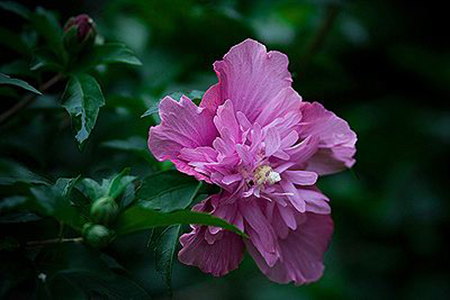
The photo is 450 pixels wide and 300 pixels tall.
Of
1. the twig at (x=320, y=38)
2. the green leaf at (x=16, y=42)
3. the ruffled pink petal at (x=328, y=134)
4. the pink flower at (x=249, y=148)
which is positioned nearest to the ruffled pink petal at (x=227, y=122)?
the pink flower at (x=249, y=148)

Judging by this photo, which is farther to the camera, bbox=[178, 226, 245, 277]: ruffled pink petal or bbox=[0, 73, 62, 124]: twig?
bbox=[0, 73, 62, 124]: twig

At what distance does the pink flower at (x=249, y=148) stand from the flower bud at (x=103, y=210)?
0.10m

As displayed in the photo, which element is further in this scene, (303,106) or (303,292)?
(303,292)

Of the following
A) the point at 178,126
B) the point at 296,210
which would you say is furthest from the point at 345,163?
the point at 178,126

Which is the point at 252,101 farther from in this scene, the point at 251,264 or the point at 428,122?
the point at 428,122

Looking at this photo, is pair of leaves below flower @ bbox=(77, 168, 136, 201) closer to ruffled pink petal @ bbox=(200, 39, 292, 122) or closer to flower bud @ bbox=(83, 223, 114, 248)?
flower bud @ bbox=(83, 223, 114, 248)

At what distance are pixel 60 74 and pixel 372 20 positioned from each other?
1.19 metres

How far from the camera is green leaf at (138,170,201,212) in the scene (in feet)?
2.70

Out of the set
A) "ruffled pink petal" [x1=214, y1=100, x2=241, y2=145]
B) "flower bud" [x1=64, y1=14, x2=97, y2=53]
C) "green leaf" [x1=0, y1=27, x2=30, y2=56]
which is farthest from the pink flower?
"green leaf" [x1=0, y1=27, x2=30, y2=56]

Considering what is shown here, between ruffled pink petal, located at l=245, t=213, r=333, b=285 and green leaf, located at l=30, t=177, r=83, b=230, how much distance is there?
12.7 inches

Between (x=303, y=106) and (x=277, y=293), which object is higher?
(x=303, y=106)

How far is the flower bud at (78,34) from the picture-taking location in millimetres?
989

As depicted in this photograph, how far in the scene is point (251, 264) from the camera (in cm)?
174

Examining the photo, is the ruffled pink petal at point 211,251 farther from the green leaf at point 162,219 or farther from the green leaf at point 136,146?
the green leaf at point 136,146
